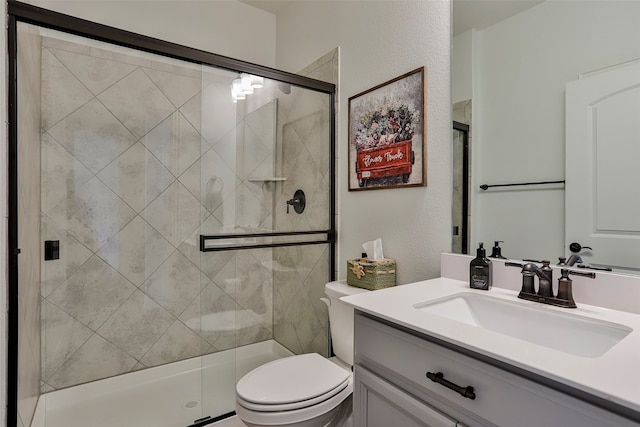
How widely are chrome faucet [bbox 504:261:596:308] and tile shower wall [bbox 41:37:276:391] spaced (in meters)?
1.29

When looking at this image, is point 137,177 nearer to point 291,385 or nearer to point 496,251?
point 291,385

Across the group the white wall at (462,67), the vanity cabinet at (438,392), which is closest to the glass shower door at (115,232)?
the vanity cabinet at (438,392)

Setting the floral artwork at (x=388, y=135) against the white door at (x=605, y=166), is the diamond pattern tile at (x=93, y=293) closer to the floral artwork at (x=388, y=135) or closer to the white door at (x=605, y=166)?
the floral artwork at (x=388, y=135)

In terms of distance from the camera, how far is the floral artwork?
1545mm

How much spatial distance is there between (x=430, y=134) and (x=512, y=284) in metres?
0.70

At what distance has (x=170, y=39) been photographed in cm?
230

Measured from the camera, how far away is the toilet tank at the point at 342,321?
158cm

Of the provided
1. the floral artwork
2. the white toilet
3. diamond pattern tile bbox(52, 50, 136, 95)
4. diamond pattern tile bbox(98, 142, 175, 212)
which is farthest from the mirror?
diamond pattern tile bbox(52, 50, 136, 95)

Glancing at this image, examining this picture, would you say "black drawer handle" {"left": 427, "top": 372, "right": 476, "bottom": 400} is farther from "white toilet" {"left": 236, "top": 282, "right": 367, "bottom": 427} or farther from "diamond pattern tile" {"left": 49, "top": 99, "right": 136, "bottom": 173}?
"diamond pattern tile" {"left": 49, "top": 99, "right": 136, "bottom": 173}

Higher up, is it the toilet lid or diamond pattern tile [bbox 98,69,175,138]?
diamond pattern tile [bbox 98,69,175,138]

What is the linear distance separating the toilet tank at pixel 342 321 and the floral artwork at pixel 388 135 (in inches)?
22.2

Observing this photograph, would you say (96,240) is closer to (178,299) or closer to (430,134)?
(178,299)

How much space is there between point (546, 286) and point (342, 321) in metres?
0.87

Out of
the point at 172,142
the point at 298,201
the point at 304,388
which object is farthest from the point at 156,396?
the point at 172,142
